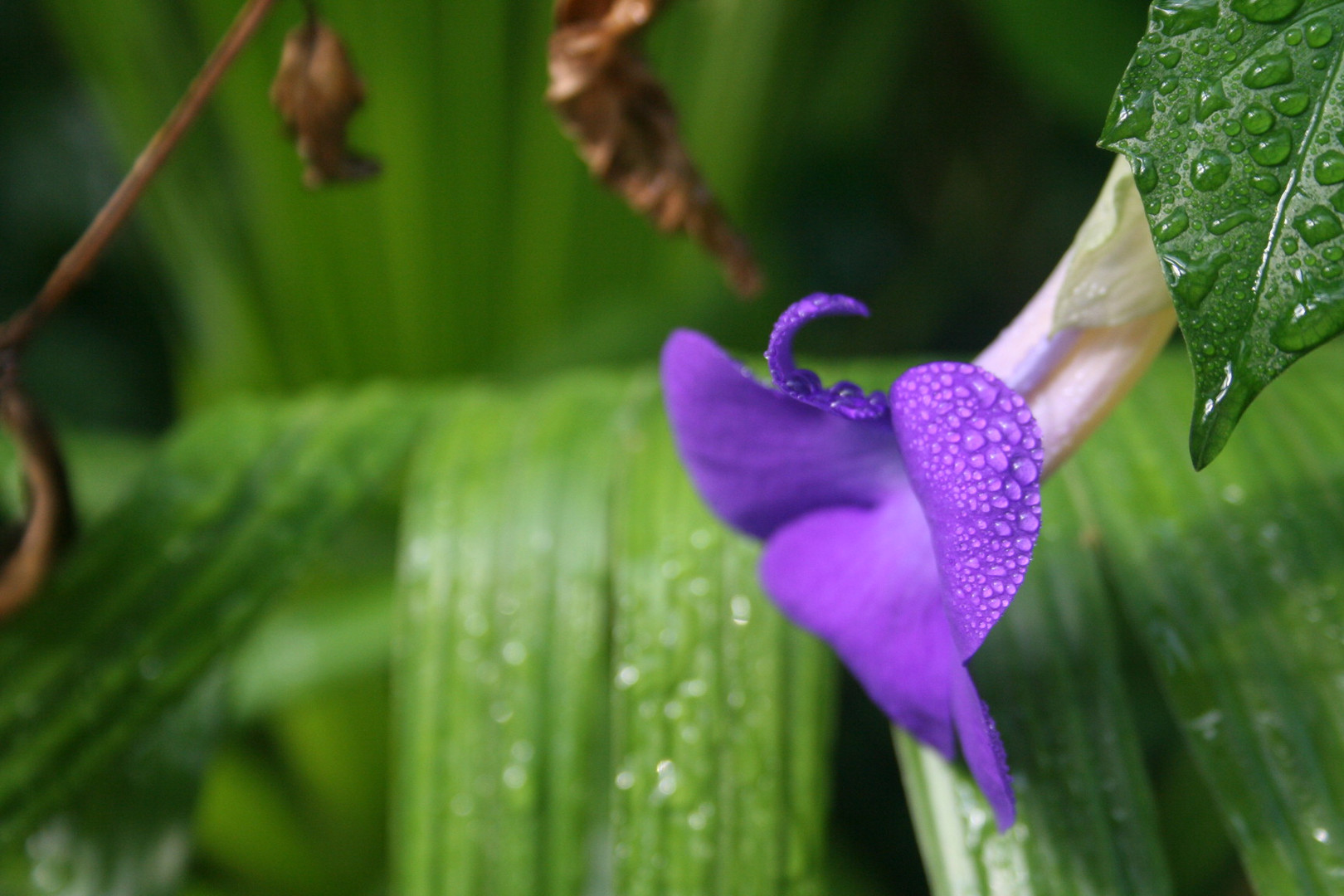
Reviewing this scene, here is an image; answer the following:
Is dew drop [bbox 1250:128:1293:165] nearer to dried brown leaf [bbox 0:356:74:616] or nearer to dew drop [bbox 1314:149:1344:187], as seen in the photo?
dew drop [bbox 1314:149:1344:187]

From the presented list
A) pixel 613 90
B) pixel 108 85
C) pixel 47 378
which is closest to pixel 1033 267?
pixel 613 90

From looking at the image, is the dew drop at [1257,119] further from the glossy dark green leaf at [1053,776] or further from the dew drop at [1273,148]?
the glossy dark green leaf at [1053,776]

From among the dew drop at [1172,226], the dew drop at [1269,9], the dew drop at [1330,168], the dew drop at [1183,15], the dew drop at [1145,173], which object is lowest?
the dew drop at [1172,226]

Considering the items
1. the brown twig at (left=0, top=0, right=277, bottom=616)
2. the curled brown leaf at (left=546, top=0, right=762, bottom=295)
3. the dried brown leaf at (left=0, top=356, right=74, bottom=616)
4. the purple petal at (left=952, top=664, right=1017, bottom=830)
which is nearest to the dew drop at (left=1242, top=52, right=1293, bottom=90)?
the purple petal at (left=952, top=664, right=1017, bottom=830)

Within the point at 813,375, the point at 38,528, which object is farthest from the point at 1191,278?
the point at 38,528

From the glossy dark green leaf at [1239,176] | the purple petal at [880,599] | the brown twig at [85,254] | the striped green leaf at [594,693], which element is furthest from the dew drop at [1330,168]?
the brown twig at [85,254]

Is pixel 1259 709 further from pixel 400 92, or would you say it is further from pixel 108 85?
pixel 108 85
